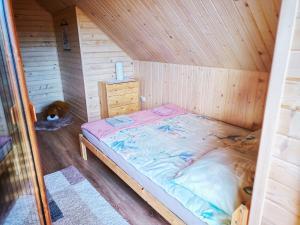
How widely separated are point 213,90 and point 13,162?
88.4 inches

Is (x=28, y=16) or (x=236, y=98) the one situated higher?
(x=28, y=16)

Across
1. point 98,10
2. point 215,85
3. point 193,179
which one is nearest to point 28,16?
point 98,10

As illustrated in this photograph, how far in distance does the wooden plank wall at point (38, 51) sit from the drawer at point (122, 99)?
1901 mm

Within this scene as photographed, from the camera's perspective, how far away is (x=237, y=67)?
2422mm

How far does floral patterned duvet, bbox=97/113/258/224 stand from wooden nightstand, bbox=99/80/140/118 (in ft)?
4.20

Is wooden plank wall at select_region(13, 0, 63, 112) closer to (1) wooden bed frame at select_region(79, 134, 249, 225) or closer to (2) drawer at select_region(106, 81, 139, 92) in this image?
(2) drawer at select_region(106, 81, 139, 92)

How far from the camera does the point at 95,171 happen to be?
8.24ft

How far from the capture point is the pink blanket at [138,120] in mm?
2421

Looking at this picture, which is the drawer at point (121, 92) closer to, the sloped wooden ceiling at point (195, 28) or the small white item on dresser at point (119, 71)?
the small white item on dresser at point (119, 71)

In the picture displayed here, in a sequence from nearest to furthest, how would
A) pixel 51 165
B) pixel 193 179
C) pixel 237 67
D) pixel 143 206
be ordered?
pixel 193 179 → pixel 143 206 → pixel 237 67 → pixel 51 165

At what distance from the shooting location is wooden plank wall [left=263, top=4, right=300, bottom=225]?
72 centimetres

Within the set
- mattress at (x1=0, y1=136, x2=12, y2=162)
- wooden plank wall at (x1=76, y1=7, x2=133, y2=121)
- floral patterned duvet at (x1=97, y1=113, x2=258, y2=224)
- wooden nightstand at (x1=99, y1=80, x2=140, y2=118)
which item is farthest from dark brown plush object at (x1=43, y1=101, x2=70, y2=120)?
mattress at (x1=0, y1=136, x2=12, y2=162)

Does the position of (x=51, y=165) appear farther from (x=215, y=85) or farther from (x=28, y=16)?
(x=28, y=16)

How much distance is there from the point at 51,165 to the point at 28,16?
3.27 m
